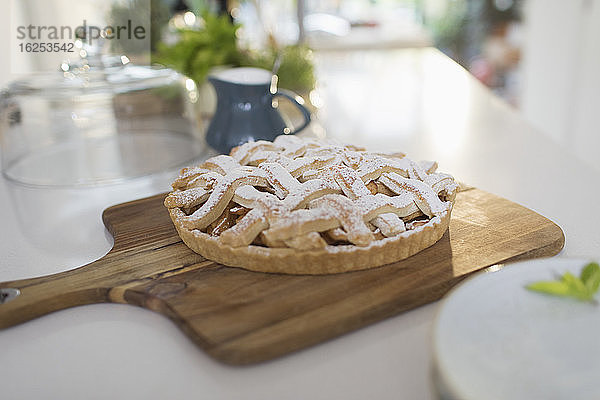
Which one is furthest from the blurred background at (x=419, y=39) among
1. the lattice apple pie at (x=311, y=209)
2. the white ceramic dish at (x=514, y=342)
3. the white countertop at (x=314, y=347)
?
Answer: the white ceramic dish at (x=514, y=342)

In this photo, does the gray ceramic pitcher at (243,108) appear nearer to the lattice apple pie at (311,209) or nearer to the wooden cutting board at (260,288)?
the lattice apple pie at (311,209)

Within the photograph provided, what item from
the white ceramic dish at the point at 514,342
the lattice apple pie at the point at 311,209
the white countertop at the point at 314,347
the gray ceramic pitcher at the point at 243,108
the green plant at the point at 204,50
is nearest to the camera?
the white ceramic dish at the point at 514,342

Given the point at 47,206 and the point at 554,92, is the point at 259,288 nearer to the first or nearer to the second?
the point at 47,206

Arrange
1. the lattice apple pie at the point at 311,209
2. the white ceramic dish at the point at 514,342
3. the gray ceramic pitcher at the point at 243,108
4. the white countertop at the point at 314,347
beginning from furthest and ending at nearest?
1. the gray ceramic pitcher at the point at 243,108
2. the lattice apple pie at the point at 311,209
3. the white countertop at the point at 314,347
4. the white ceramic dish at the point at 514,342

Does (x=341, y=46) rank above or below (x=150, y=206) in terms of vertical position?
above

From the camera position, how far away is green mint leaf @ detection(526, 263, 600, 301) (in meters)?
0.46

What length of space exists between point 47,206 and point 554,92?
2.87m

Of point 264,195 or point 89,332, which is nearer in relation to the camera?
point 89,332

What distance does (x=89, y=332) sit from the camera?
61 centimetres

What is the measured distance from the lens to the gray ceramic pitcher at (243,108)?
43.7 inches

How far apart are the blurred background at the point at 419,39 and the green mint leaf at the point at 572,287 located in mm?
1063

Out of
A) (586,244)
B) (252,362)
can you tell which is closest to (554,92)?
(586,244)
